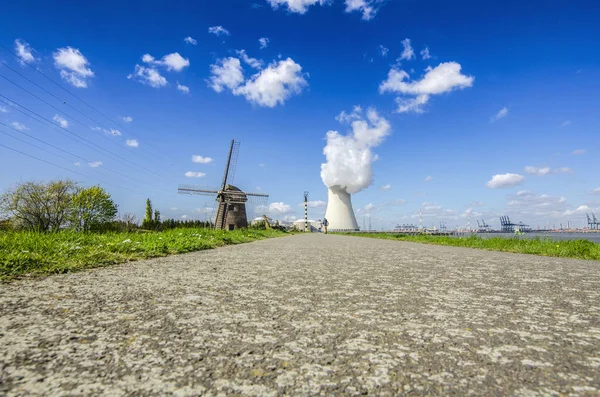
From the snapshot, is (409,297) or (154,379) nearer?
(154,379)

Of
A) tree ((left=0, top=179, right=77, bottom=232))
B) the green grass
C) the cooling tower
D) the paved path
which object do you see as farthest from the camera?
the cooling tower

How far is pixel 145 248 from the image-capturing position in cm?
632

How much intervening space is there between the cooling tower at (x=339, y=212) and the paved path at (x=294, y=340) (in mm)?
79459

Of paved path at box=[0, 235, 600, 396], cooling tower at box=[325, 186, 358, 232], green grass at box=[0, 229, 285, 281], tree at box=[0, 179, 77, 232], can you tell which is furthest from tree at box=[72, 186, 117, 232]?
cooling tower at box=[325, 186, 358, 232]

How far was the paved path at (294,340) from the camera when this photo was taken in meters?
1.21

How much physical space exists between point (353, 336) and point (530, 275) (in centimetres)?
366

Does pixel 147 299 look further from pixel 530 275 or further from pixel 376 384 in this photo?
pixel 530 275

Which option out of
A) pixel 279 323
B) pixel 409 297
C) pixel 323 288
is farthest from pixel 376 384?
pixel 323 288

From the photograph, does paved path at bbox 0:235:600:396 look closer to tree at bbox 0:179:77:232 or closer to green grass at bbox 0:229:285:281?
green grass at bbox 0:229:285:281

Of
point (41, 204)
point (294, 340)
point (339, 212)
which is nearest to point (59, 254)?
point (294, 340)

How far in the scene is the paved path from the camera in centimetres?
121

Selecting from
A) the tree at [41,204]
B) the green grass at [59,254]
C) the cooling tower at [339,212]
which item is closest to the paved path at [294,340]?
the green grass at [59,254]

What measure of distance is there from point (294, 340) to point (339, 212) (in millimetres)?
Result: 81986

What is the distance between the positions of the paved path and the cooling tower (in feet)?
261
